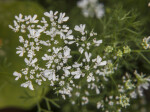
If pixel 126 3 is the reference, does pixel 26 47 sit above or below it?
below

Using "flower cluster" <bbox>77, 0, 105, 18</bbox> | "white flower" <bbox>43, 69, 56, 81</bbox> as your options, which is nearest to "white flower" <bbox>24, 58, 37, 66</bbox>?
"white flower" <bbox>43, 69, 56, 81</bbox>

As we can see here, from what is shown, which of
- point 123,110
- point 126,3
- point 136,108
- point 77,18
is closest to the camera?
point 123,110

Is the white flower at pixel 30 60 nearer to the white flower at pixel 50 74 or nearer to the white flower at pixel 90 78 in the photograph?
the white flower at pixel 50 74

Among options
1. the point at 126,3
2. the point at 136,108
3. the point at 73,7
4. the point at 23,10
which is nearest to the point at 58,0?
the point at 73,7

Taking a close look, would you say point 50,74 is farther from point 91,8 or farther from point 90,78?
point 91,8

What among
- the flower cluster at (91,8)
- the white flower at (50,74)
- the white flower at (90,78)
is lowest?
the white flower at (90,78)

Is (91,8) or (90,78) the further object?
(91,8)

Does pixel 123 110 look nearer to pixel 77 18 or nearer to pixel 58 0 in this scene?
pixel 77 18

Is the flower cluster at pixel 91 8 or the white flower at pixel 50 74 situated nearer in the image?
the white flower at pixel 50 74

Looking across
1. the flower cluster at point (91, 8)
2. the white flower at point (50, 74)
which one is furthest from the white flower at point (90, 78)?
the flower cluster at point (91, 8)

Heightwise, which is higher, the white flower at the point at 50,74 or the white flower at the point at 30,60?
the white flower at the point at 30,60

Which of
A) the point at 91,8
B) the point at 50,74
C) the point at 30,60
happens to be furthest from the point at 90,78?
the point at 91,8
